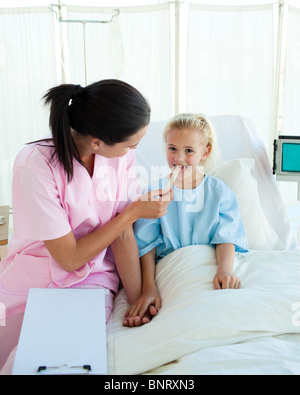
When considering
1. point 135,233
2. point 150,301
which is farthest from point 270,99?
point 150,301

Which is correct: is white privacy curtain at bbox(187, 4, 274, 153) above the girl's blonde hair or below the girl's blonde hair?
above

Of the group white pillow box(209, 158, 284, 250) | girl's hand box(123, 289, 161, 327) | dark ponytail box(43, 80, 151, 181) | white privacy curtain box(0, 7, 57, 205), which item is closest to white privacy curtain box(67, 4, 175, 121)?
white privacy curtain box(0, 7, 57, 205)

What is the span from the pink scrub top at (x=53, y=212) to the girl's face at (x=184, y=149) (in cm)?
20

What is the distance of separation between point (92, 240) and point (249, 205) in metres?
0.83

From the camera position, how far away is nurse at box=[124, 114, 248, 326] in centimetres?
147

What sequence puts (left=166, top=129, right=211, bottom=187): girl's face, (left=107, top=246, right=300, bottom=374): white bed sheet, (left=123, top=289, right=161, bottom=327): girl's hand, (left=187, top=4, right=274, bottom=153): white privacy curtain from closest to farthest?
(left=107, top=246, right=300, bottom=374): white bed sheet, (left=123, top=289, right=161, bottom=327): girl's hand, (left=166, top=129, right=211, bottom=187): girl's face, (left=187, top=4, right=274, bottom=153): white privacy curtain

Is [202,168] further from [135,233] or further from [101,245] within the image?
[101,245]

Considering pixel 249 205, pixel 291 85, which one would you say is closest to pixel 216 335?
pixel 249 205

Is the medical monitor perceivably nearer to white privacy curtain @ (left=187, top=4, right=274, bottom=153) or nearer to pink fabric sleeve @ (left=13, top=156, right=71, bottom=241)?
pink fabric sleeve @ (left=13, top=156, right=71, bottom=241)

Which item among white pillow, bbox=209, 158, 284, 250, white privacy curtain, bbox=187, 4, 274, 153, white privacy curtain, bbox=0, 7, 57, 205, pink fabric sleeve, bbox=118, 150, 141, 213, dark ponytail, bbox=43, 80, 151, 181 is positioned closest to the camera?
dark ponytail, bbox=43, 80, 151, 181

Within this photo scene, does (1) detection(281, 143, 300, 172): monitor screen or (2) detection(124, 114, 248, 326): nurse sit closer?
(2) detection(124, 114, 248, 326): nurse

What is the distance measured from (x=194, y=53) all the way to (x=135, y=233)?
2459 millimetres

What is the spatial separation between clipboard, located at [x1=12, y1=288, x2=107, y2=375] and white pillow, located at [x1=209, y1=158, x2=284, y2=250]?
79cm

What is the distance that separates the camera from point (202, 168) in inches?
66.9
